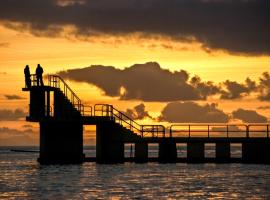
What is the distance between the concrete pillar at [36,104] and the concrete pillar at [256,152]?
60.8 feet

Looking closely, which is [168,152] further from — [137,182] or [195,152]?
[137,182]

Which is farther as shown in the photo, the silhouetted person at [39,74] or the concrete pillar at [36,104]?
the silhouetted person at [39,74]

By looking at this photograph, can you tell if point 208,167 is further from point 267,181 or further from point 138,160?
point 267,181

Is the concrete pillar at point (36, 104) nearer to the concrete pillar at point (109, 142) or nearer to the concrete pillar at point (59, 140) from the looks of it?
the concrete pillar at point (59, 140)

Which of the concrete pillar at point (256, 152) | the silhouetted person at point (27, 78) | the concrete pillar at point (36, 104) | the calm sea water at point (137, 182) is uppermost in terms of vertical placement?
the silhouetted person at point (27, 78)

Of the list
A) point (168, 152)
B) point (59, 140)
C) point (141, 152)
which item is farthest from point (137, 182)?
point (168, 152)

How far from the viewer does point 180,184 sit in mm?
61250

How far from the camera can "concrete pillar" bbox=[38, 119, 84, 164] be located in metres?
76.0

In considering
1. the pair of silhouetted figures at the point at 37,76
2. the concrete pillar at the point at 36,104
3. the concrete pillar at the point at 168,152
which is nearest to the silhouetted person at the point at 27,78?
the pair of silhouetted figures at the point at 37,76

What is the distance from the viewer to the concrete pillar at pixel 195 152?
79.2m

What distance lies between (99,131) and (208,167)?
10864 millimetres

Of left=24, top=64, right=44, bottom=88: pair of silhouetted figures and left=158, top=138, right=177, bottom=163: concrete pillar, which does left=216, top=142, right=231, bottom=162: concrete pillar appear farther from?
left=24, top=64, right=44, bottom=88: pair of silhouetted figures

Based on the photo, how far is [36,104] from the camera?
2968 inches

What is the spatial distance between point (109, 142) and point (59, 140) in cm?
496
